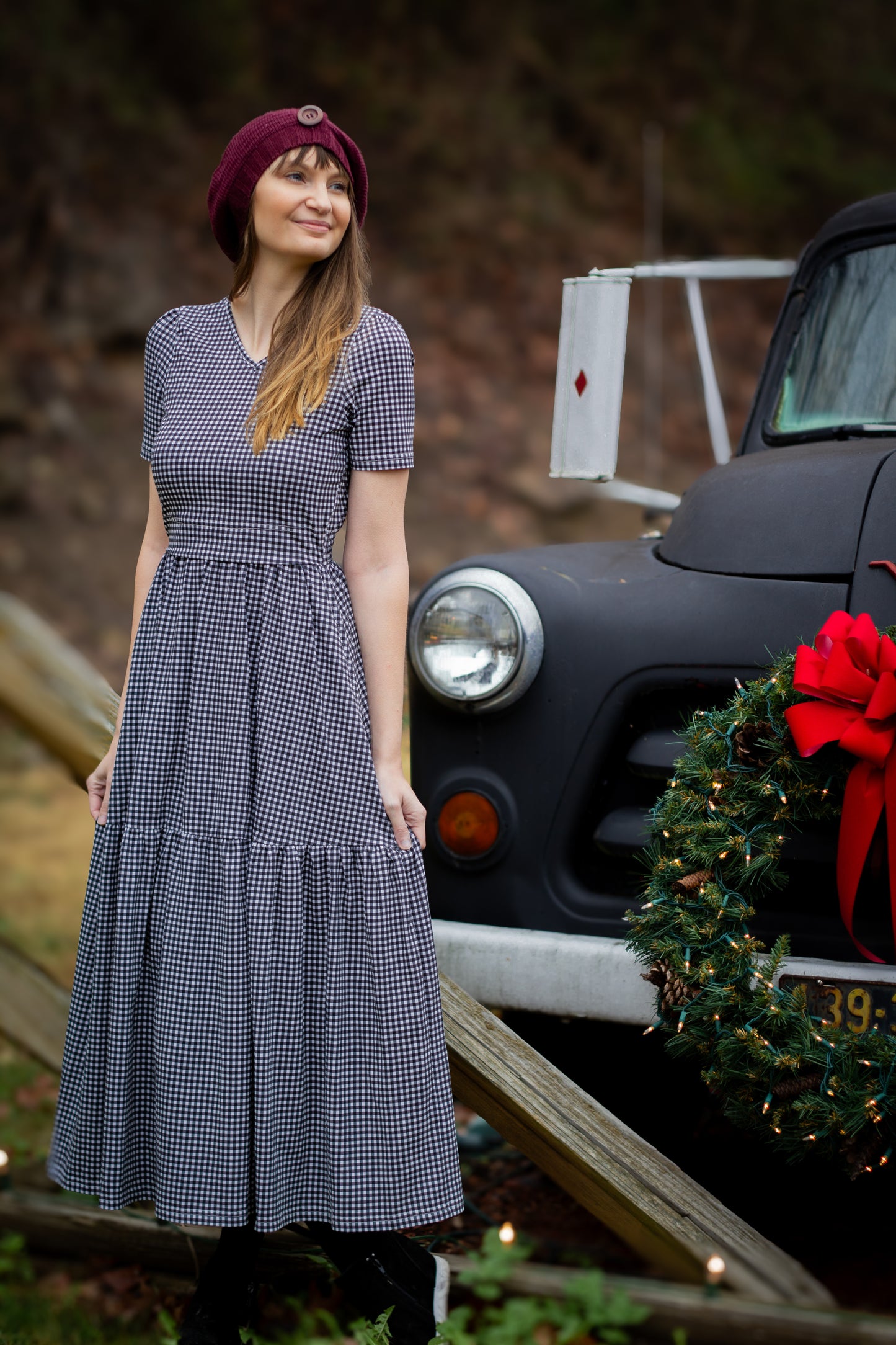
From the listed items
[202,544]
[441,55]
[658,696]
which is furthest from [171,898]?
[441,55]

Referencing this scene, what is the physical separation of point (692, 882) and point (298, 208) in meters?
1.20

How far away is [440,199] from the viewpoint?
1061 centimetres

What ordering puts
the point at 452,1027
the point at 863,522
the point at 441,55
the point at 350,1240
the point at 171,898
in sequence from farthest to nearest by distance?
1. the point at 441,55
2. the point at 863,522
3. the point at 452,1027
4. the point at 350,1240
5. the point at 171,898

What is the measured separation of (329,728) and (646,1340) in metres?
1.13

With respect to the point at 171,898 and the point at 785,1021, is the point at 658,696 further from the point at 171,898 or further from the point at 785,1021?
the point at 171,898

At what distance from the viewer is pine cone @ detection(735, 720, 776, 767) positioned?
7.02 ft

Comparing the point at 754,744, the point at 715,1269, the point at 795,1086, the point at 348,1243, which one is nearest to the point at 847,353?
the point at 754,744

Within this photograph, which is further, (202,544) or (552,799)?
(552,799)

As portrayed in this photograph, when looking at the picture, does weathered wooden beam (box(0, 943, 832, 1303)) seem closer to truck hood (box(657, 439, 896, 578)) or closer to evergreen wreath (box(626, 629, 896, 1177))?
evergreen wreath (box(626, 629, 896, 1177))

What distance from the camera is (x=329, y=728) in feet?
6.50

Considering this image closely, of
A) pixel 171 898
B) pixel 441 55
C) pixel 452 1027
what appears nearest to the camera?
pixel 171 898

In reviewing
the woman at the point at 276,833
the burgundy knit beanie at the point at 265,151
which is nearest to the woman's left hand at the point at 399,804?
the woman at the point at 276,833

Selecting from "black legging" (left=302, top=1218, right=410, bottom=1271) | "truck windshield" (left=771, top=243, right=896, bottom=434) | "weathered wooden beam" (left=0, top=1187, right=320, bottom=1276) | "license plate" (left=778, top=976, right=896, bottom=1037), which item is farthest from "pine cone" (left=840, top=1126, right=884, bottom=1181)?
"truck windshield" (left=771, top=243, right=896, bottom=434)

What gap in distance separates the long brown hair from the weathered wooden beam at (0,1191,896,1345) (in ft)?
4.72
